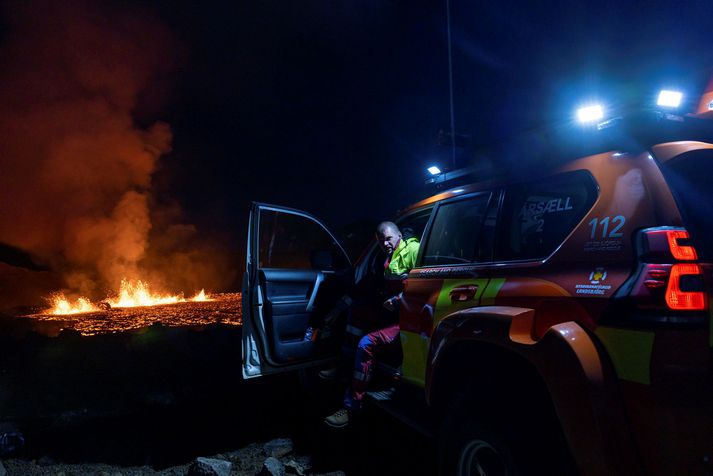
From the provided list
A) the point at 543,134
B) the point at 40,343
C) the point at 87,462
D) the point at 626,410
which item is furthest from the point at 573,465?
the point at 40,343

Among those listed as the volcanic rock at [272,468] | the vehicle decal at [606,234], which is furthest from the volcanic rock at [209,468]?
the vehicle decal at [606,234]

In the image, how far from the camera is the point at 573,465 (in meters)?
1.60

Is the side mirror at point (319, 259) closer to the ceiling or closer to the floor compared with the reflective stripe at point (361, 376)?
closer to the ceiling

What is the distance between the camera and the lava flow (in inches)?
850

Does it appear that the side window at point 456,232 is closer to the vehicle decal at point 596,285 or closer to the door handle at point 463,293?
the door handle at point 463,293

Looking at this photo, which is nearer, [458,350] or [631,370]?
[631,370]

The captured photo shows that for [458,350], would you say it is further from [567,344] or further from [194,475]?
[194,475]

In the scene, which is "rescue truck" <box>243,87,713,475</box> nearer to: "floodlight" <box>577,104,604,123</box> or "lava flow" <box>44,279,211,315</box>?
"floodlight" <box>577,104,604,123</box>

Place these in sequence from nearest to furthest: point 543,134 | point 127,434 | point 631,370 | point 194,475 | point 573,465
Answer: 1. point 631,370
2. point 573,465
3. point 543,134
4. point 194,475
5. point 127,434

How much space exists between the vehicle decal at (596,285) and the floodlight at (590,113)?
75 cm

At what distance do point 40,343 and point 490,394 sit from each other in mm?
8421

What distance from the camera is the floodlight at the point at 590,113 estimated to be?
188 centimetres

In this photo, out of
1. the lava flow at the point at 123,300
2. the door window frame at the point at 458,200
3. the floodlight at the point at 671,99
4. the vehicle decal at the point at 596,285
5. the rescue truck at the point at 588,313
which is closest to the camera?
the rescue truck at the point at 588,313

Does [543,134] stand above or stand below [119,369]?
above
